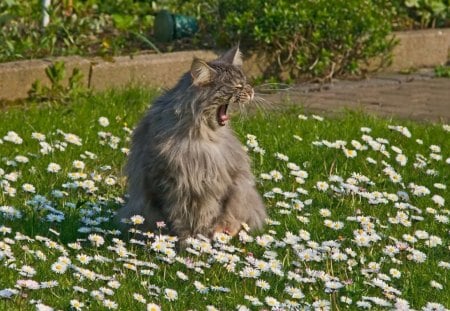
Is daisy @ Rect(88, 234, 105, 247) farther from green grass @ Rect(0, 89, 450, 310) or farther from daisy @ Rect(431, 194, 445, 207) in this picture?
daisy @ Rect(431, 194, 445, 207)

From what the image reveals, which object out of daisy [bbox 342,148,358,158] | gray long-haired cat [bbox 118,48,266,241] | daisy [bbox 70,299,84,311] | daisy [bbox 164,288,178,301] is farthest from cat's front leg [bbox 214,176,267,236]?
daisy [bbox 342,148,358,158]

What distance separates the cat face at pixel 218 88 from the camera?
5.45 m

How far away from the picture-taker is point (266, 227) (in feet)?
19.6

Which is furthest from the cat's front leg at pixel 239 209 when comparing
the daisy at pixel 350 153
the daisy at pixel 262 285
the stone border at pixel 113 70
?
the stone border at pixel 113 70

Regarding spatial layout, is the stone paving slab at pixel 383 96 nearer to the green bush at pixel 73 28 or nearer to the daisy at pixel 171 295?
the green bush at pixel 73 28

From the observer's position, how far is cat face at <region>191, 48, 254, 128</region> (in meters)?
5.45

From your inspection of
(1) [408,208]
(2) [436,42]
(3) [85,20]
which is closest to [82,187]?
(1) [408,208]

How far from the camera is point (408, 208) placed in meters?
6.49

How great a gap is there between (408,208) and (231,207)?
128cm

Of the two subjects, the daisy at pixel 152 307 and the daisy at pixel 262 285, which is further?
the daisy at pixel 262 285

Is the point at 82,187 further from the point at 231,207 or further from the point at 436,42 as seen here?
the point at 436,42

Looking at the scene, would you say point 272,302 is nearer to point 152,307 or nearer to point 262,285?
point 262,285

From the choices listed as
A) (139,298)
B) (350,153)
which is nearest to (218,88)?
(139,298)

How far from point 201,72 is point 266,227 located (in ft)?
3.29
